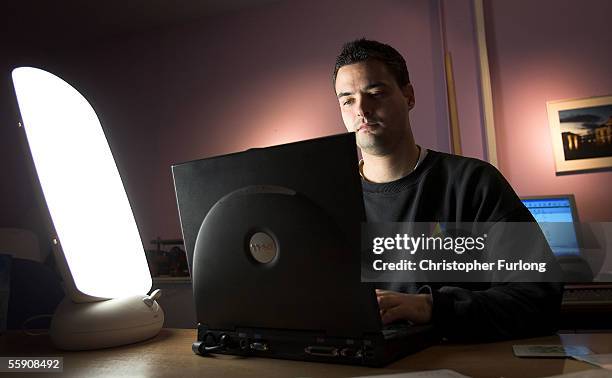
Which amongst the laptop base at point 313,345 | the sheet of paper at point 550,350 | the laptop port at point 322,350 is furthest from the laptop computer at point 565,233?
the laptop port at point 322,350

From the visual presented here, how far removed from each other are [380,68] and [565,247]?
1426mm

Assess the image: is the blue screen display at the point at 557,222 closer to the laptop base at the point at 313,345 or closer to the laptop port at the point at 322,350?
the laptop base at the point at 313,345

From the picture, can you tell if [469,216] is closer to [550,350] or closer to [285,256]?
[550,350]

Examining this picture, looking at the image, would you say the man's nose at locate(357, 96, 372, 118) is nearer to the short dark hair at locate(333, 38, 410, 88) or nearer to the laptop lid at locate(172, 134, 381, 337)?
the short dark hair at locate(333, 38, 410, 88)

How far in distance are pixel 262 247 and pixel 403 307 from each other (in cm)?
23

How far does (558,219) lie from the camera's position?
217 cm

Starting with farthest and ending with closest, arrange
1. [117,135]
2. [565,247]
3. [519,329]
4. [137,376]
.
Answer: [117,135] → [565,247] → [519,329] → [137,376]

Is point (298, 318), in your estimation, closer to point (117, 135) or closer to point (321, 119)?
point (321, 119)

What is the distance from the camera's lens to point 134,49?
11.1 feet

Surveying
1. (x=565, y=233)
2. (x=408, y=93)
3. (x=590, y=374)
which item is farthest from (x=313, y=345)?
(x=565, y=233)

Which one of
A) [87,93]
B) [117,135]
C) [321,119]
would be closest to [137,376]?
[321,119]

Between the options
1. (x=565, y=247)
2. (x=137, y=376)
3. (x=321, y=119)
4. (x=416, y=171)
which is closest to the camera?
(x=137, y=376)

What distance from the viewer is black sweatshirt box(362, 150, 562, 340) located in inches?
28.9

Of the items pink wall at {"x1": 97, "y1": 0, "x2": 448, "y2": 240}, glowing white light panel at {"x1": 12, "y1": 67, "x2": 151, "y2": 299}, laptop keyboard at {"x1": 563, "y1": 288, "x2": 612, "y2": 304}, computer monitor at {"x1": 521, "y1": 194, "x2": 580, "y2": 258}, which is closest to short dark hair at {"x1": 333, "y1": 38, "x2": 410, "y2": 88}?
glowing white light panel at {"x1": 12, "y1": 67, "x2": 151, "y2": 299}
